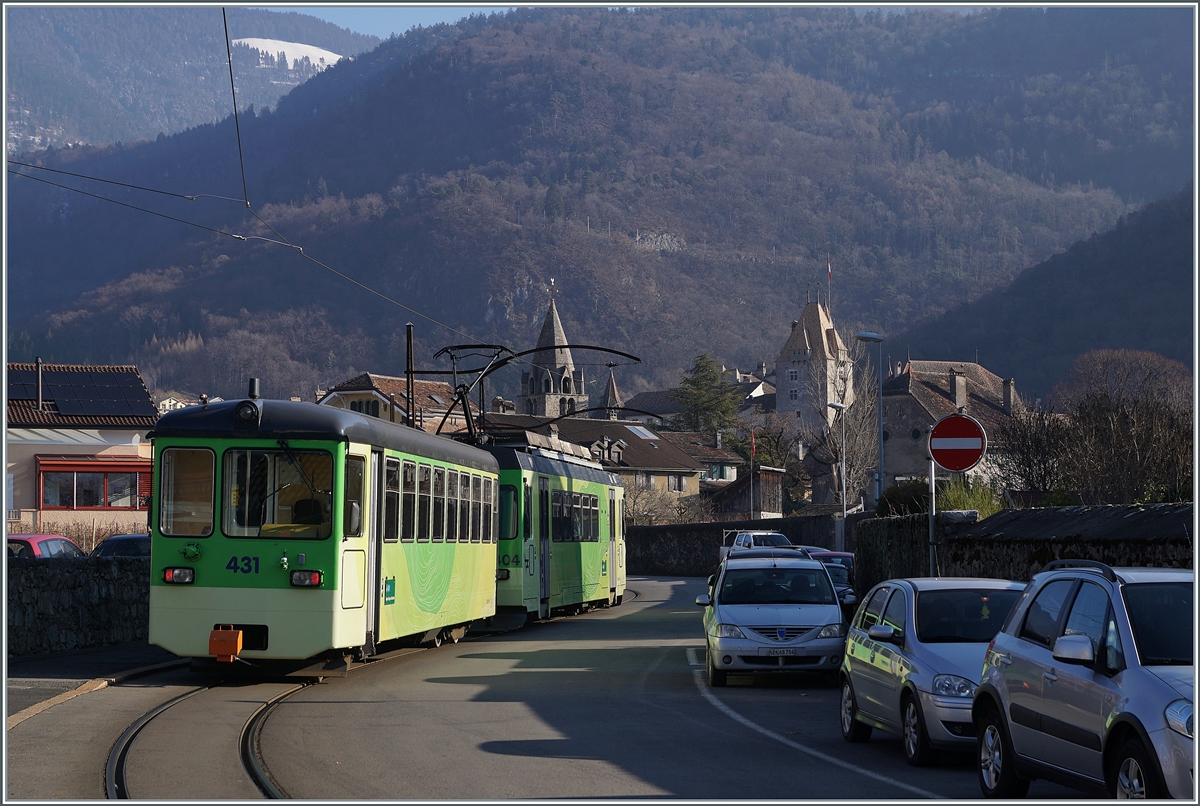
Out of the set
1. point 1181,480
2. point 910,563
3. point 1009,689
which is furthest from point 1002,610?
point 1181,480

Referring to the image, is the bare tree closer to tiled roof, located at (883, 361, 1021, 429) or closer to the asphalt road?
the asphalt road

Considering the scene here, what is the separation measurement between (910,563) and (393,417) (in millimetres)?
72335

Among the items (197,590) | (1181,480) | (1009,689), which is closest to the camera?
(1009,689)

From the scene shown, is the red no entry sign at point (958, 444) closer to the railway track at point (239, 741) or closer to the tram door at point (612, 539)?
the railway track at point (239, 741)

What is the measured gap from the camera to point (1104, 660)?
24.6 feet

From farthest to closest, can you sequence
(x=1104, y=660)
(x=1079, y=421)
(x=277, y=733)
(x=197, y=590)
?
(x=1079, y=421), (x=197, y=590), (x=277, y=733), (x=1104, y=660)

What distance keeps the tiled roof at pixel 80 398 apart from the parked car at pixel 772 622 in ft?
127

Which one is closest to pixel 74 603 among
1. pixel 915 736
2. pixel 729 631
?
pixel 729 631

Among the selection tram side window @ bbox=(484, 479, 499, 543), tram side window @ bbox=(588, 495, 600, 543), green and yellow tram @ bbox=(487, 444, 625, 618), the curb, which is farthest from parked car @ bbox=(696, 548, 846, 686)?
tram side window @ bbox=(588, 495, 600, 543)

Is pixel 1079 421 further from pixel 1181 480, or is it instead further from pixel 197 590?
pixel 197 590

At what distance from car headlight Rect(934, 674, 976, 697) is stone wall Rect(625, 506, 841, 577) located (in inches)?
1756

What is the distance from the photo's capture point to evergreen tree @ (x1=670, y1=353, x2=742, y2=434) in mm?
132000

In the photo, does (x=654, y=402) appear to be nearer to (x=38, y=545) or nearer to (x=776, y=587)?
(x=38, y=545)

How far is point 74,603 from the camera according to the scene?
19.0 metres
